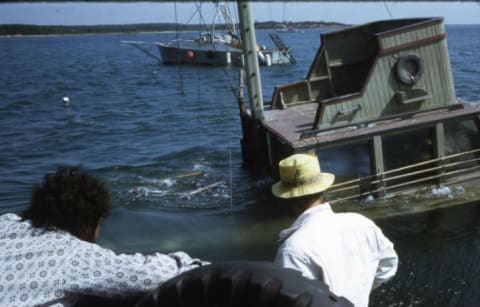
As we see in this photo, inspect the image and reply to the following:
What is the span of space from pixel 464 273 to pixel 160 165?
9481mm

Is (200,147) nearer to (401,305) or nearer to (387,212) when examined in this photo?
(387,212)

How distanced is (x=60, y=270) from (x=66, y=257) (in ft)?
0.20

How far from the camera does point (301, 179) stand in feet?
10.8

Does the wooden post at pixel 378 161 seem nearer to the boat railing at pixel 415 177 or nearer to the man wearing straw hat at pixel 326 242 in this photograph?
the boat railing at pixel 415 177

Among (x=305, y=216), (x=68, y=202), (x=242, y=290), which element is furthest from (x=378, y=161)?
(x=68, y=202)

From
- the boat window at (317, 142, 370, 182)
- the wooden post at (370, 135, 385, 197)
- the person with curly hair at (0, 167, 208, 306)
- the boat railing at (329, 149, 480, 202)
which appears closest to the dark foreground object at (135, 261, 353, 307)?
the person with curly hair at (0, 167, 208, 306)

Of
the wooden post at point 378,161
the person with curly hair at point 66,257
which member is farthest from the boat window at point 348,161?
the person with curly hair at point 66,257

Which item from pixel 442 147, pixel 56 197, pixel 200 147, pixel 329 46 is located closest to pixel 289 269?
pixel 56 197

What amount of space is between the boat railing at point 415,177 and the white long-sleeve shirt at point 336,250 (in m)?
6.66

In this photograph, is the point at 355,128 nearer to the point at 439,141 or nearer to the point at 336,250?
the point at 439,141

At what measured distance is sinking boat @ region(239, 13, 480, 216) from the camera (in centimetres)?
993

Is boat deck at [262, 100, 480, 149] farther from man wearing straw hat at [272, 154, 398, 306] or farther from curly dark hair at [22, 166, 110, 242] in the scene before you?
curly dark hair at [22, 166, 110, 242]

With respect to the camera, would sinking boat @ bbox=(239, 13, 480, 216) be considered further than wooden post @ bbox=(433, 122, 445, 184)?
No

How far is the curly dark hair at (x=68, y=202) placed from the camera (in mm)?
2684
